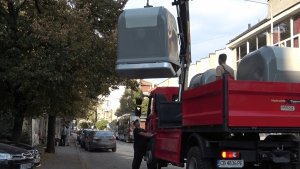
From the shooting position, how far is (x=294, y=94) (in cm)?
639

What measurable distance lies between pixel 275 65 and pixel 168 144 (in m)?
3.54

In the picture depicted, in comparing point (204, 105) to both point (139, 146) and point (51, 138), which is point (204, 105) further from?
point (51, 138)

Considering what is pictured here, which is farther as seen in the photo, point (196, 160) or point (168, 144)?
point (168, 144)

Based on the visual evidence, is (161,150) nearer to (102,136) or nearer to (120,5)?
(120,5)

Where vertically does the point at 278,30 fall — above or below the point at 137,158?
above

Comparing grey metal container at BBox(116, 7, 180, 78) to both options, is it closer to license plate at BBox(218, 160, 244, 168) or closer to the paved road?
license plate at BBox(218, 160, 244, 168)

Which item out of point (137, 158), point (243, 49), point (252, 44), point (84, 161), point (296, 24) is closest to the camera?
point (137, 158)

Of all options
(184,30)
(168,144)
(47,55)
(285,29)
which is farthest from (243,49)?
(168,144)

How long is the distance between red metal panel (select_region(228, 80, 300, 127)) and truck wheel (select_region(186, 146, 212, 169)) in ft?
3.81

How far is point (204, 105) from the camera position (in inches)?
273

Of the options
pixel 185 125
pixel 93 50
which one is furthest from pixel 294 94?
pixel 93 50

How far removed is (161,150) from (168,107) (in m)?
1.28

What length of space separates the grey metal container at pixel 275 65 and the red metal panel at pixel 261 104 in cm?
38

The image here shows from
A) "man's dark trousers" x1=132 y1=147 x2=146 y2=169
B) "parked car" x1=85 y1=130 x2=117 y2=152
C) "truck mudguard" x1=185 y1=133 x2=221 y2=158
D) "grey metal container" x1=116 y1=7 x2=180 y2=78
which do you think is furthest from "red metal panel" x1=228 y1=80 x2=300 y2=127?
"parked car" x1=85 y1=130 x2=117 y2=152
